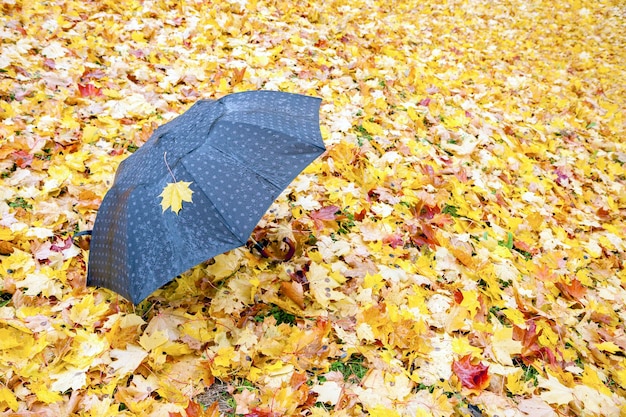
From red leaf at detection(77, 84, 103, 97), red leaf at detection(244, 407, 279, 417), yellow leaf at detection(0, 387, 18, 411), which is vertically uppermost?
red leaf at detection(77, 84, 103, 97)

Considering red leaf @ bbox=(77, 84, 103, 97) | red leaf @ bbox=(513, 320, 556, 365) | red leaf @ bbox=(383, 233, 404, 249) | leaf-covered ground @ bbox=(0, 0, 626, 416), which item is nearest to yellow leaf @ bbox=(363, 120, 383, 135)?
leaf-covered ground @ bbox=(0, 0, 626, 416)

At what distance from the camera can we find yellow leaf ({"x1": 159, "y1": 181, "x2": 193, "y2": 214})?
1.77 m

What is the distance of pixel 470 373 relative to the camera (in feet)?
6.47

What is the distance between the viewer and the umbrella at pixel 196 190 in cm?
175

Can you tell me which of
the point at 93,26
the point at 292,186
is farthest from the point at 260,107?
the point at 93,26

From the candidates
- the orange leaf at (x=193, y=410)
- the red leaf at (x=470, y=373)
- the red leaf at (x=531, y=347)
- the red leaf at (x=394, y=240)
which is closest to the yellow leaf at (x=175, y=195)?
the orange leaf at (x=193, y=410)

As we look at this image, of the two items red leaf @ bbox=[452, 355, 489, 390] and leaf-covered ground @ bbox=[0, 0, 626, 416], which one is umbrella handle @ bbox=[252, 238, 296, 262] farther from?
red leaf @ bbox=[452, 355, 489, 390]

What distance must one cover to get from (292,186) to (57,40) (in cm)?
297

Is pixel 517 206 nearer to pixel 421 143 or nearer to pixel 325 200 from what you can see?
pixel 421 143

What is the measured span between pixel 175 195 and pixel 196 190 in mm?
92

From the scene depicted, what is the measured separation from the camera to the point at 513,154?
3736mm

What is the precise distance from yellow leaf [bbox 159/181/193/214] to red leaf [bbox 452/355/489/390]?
1531 mm

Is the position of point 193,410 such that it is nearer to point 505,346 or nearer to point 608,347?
point 505,346

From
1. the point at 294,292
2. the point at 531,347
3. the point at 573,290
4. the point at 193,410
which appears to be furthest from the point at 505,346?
the point at 193,410
